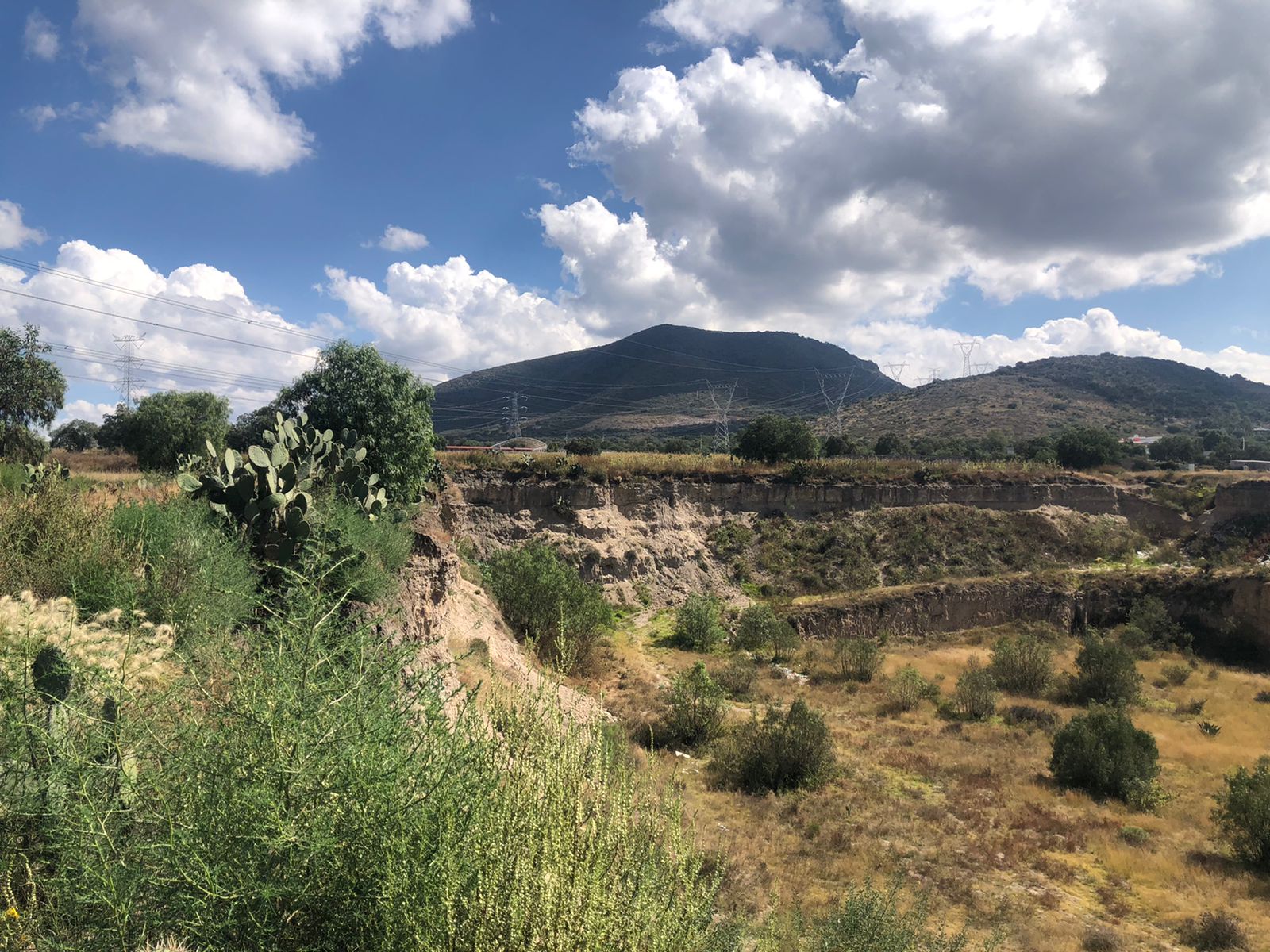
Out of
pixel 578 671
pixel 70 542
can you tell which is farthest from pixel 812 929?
pixel 578 671

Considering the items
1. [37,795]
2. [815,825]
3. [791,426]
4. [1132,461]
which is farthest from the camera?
[1132,461]

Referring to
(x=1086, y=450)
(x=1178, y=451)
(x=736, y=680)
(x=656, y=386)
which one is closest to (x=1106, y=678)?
(x=736, y=680)

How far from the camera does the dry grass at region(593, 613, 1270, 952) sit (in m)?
9.39

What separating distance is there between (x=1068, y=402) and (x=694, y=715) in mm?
100483

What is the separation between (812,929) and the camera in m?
7.00

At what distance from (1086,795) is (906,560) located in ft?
70.7

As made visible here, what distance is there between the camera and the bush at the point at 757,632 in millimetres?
26047

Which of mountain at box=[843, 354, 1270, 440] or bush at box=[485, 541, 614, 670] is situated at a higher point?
mountain at box=[843, 354, 1270, 440]

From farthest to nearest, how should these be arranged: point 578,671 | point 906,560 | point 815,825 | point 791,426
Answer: point 791,426, point 906,560, point 578,671, point 815,825

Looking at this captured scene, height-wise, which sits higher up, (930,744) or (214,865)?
(214,865)

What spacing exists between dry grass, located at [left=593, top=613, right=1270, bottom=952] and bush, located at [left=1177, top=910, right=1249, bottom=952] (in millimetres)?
199

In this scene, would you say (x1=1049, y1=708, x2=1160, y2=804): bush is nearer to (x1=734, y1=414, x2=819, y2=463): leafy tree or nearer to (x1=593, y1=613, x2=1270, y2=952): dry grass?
(x1=593, y1=613, x2=1270, y2=952): dry grass

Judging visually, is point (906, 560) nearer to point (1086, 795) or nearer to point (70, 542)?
point (1086, 795)

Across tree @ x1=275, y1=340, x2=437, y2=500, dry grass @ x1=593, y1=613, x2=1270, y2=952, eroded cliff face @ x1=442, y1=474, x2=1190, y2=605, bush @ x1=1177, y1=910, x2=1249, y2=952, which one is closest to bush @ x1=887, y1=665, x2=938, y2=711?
dry grass @ x1=593, y1=613, x2=1270, y2=952
